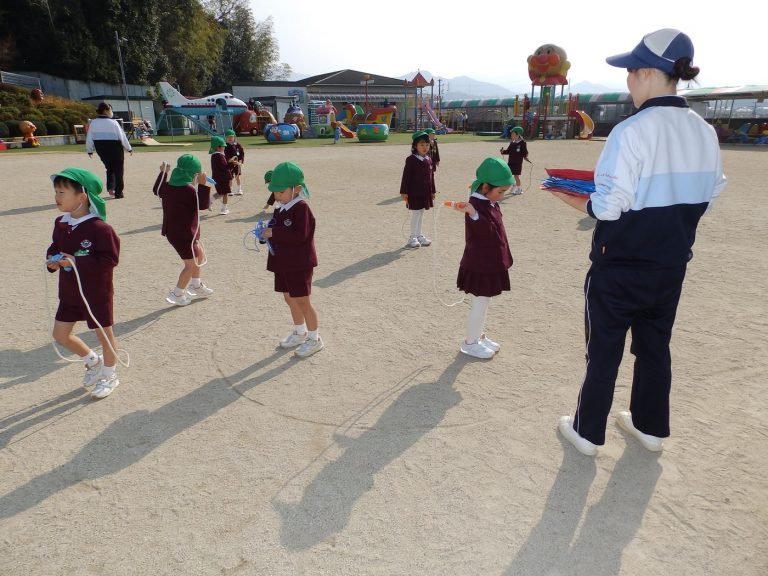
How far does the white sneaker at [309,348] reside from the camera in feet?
15.0

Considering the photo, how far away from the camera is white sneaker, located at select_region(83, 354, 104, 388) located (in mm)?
4102

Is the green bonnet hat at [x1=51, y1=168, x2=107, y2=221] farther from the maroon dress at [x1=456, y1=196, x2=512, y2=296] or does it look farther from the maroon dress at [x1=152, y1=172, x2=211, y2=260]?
the maroon dress at [x1=456, y1=196, x2=512, y2=296]

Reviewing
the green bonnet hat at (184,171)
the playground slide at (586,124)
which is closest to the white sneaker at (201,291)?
the green bonnet hat at (184,171)

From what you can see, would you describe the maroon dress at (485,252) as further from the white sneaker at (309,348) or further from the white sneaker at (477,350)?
the white sneaker at (309,348)

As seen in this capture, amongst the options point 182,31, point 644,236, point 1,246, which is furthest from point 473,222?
point 182,31

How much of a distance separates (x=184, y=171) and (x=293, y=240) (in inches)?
82.2

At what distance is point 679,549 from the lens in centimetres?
252

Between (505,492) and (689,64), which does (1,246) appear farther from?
(689,64)

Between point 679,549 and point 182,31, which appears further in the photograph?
point 182,31

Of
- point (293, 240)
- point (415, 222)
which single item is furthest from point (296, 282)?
point (415, 222)

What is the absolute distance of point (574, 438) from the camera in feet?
10.8

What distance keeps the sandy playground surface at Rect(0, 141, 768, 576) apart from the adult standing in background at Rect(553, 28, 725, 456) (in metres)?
0.82

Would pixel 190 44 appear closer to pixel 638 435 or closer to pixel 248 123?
pixel 248 123

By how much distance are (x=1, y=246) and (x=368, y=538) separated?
8.05 m
